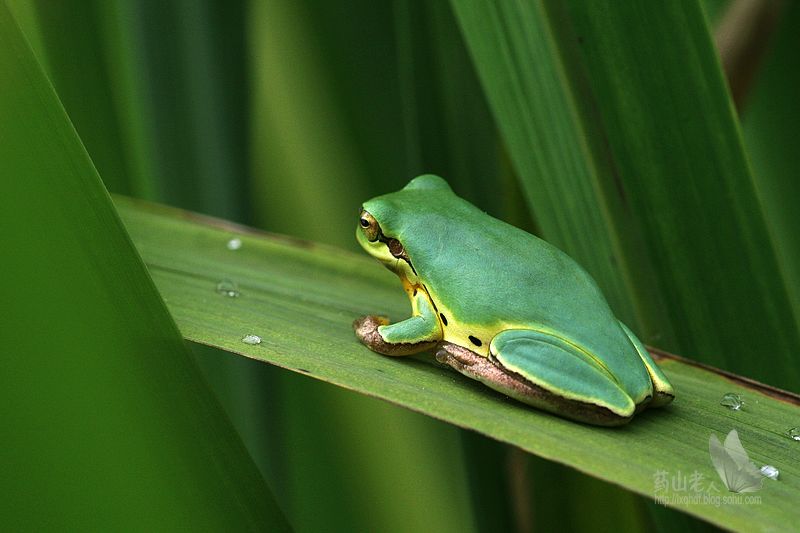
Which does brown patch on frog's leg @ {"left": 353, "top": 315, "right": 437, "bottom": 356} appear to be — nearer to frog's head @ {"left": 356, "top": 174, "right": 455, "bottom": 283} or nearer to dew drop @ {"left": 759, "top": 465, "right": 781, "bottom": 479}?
frog's head @ {"left": 356, "top": 174, "right": 455, "bottom": 283}

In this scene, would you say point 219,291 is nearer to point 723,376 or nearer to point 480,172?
point 480,172

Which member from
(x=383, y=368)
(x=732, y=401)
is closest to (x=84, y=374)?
(x=383, y=368)

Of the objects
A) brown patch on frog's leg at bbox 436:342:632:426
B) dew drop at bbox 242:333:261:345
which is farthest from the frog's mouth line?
dew drop at bbox 242:333:261:345

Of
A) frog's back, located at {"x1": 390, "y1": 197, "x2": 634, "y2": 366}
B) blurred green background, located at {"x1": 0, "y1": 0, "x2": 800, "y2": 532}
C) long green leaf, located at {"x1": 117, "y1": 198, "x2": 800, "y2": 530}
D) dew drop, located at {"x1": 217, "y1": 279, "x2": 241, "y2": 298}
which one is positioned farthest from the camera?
blurred green background, located at {"x1": 0, "y1": 0, "x2": 800, "y2": 532}

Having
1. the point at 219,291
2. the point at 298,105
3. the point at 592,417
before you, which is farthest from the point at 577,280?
the point at 298,105

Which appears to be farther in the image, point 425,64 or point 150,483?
point 425,64

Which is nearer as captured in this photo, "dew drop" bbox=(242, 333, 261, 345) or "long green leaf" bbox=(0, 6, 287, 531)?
"long green leaf" bbox=(0, 6, 287, 531)

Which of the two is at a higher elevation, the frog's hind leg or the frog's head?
the frog's head
